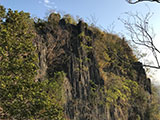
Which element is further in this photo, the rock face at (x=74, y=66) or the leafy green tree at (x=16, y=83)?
the rock face at (x=74, y=66)

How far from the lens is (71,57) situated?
1003 cm

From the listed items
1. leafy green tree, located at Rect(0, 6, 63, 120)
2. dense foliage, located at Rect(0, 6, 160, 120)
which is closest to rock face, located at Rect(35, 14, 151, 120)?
dense foliage, located at Rect(0, 6, 160, 120)

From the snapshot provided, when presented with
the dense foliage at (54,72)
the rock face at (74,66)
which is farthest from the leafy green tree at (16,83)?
the rock face at (74,66)

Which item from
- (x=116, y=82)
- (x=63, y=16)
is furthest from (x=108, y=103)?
(x=63, y=16)

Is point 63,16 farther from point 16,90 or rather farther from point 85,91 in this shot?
point 16,90

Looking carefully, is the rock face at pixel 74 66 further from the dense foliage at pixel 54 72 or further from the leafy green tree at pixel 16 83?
the leafy green tree at pixel 16 83

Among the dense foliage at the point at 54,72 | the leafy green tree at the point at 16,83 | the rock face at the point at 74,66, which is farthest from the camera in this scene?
the rock face at the point at 74,66

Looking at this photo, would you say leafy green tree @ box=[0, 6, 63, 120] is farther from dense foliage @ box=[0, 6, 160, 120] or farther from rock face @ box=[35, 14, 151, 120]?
rock face @ box=[35, 14, 151, 120]

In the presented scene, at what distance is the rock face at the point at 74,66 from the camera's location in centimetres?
884

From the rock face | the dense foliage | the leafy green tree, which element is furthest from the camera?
the rock face

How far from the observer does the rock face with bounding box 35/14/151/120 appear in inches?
348

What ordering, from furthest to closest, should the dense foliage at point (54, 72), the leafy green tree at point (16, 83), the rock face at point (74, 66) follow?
the rock face at point (74, 66)
the dense foliage at point (54, 72)
the leafy green tree at point (16, 83)

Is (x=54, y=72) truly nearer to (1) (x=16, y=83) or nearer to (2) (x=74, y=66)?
(2) (x=74, y=66)

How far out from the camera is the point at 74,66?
32.5 ft
